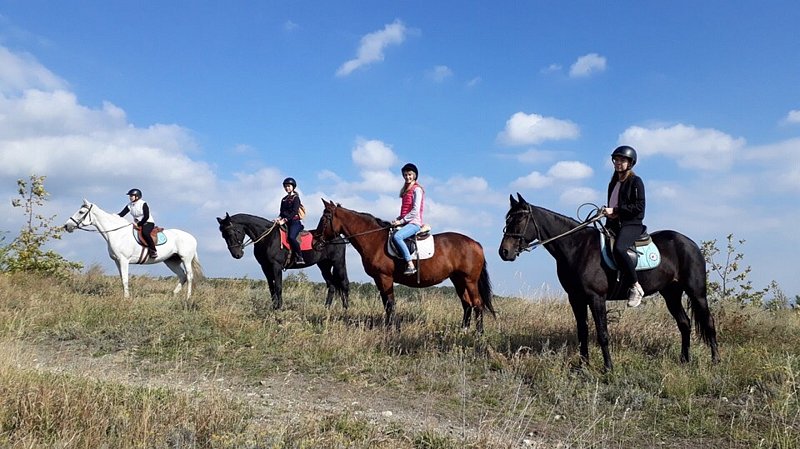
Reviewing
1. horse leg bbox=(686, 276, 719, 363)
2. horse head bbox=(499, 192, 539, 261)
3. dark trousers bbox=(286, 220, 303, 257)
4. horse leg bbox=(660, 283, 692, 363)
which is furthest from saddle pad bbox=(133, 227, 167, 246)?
horse leg bbox=(686, 276, 719, 363)

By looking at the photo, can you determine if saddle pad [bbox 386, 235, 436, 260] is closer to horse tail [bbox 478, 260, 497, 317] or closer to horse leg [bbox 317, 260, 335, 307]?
horse tail [bbox 478, 260, 497, 317]

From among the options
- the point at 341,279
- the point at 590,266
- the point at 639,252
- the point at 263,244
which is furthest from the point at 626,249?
the point at 263,244

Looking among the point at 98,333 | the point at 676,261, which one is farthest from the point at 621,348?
the point at 98,333

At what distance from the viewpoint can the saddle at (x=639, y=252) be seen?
6.82 m

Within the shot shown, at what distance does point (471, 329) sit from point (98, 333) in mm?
6212

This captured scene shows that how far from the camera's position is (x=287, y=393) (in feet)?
19.9

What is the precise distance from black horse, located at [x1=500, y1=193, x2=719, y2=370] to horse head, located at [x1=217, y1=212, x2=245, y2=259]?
7.37 meters

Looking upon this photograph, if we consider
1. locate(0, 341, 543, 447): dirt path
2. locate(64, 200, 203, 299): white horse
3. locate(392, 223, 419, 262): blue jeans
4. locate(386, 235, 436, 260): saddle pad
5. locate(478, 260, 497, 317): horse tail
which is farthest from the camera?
locate(64, 200, 203, 299): white horse

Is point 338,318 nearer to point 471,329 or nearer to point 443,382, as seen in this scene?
point 471,329

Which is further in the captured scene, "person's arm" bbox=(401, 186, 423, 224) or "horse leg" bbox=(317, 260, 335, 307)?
"horse leg" bbox=(317, 260, 335, 307)

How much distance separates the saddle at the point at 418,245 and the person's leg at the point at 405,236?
80 millimetres

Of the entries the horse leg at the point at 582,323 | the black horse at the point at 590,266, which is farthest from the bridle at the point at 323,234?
the horse leg at the point at 582,323

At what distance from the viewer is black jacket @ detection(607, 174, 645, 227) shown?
6.75m

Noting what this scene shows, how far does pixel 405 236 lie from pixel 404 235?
26mm
